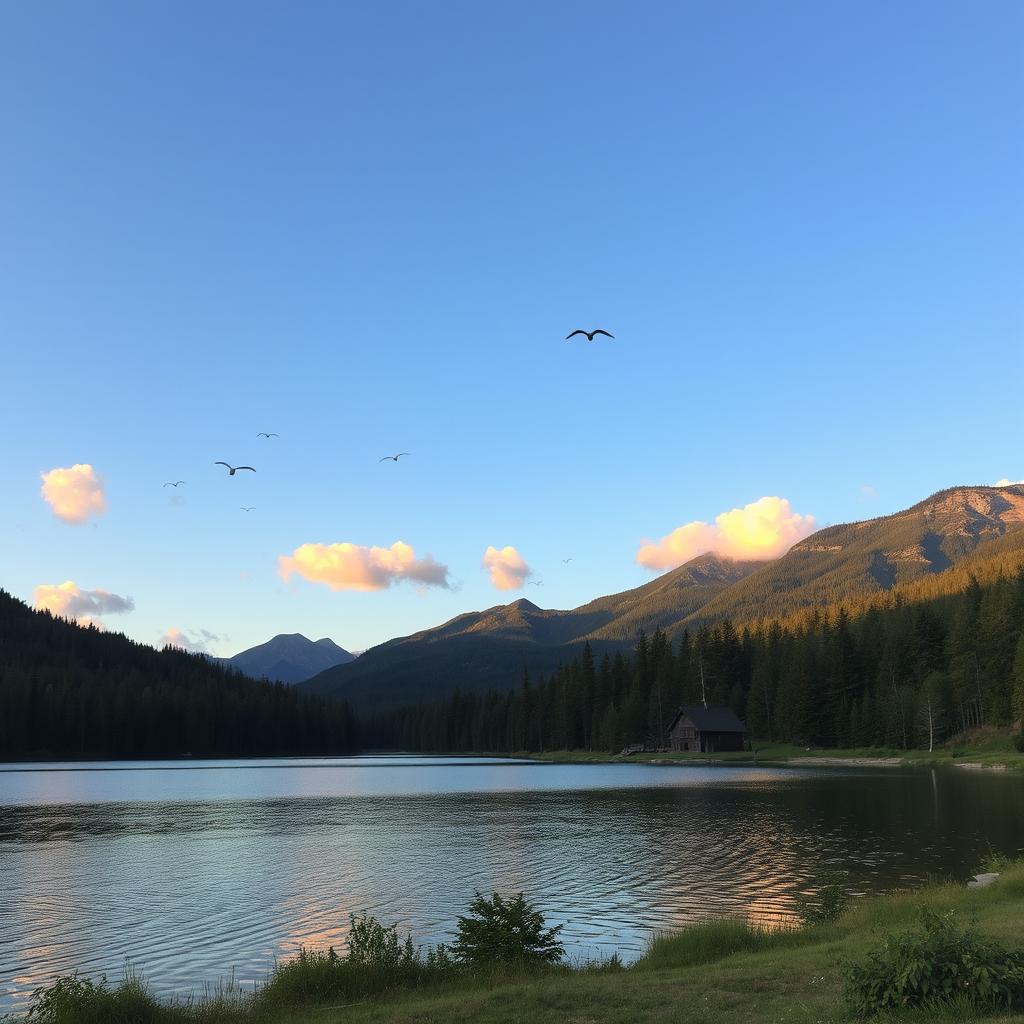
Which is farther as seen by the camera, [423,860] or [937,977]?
[423,860]

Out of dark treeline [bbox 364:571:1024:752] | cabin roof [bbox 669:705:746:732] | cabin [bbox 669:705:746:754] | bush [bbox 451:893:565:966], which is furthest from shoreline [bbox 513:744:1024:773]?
bush [bbox 451:893:565:966]

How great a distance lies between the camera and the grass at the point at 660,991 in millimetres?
15211

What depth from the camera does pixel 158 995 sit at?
21422mm

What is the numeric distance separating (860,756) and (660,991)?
117 metres

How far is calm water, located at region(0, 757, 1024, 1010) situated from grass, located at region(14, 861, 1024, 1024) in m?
4.27

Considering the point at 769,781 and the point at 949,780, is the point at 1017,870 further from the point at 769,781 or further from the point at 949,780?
the point at 769,781

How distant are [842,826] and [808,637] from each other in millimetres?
107155

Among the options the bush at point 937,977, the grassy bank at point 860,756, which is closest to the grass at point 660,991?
the bush at point 937,977

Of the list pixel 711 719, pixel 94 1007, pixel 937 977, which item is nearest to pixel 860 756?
pixel 711 719

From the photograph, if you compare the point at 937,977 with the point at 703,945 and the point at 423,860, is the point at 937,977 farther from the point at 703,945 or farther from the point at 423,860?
the point at 423,860

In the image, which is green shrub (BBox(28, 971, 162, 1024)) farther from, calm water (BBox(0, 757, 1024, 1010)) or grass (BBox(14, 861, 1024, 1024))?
calm water (BBox(0, 757, 1024, 1010))

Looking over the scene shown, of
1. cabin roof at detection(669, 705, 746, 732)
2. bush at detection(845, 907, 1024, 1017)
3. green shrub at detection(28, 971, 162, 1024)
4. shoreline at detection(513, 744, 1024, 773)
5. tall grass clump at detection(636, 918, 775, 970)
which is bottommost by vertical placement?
shoreline at detection(513, 744, 1024, 773)

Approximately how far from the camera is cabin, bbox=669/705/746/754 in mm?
149750

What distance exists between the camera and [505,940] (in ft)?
70.9
